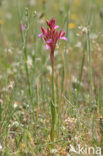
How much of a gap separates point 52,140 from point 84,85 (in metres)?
1.25

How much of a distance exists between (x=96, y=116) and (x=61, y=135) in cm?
24

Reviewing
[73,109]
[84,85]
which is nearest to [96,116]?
[73,109]

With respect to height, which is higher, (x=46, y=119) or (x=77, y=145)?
(x=46, y=119)

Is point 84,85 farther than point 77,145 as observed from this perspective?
Yes

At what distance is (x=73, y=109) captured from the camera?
161 cm

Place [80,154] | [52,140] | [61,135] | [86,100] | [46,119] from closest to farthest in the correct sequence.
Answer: [80,154] < [52,140] < [61,135] < [46,119] < [86,100]

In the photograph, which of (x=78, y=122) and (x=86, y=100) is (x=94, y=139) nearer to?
(x=78, y=122)

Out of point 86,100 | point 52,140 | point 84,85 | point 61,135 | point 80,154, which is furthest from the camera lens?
point 84,85

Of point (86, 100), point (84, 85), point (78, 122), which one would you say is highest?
point (84, 85)

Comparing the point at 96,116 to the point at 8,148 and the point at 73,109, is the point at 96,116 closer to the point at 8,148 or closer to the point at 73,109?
the point at 73,109

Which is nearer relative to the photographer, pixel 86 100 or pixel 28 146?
pixel 28 146

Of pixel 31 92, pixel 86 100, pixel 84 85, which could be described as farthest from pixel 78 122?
pixel 84 85

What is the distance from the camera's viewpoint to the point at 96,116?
5.40 feet

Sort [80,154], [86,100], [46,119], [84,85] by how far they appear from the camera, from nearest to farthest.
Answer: [80,154], [46,119], [86,100], [84,85]
